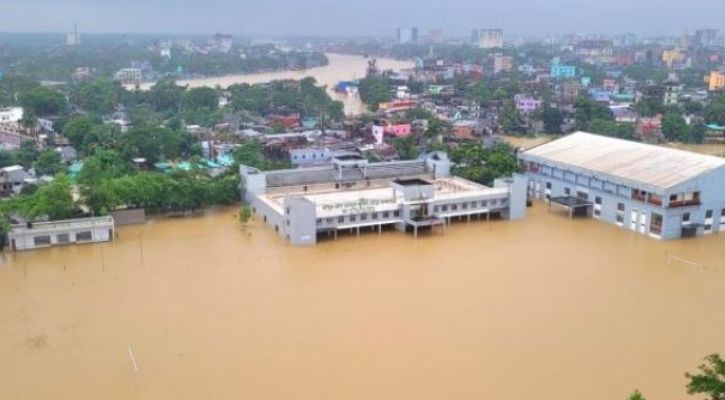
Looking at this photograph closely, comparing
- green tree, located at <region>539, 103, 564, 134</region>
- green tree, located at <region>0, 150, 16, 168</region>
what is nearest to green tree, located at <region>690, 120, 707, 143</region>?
green tree, located at <region>539, 103, 564, 134</region>

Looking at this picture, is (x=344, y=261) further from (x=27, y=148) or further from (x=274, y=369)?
(x=27, y=148)

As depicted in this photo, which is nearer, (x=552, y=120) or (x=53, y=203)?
(x=53, y=203)

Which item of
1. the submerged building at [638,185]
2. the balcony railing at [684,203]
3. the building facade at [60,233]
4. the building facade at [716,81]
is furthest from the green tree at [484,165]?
the building facade at [716,81]

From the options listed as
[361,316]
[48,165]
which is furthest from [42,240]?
[48,165]

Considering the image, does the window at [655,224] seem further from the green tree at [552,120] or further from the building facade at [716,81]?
the building facade at [716,81]

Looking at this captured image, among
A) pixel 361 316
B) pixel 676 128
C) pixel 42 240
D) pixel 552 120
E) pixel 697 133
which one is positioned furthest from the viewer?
pixel 552 120

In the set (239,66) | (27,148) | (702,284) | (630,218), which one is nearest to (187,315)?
(702,284)

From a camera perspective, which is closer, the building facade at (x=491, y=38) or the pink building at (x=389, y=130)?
the pink building at (x=389, y=130)

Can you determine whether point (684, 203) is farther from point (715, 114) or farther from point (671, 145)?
point (715, 114)

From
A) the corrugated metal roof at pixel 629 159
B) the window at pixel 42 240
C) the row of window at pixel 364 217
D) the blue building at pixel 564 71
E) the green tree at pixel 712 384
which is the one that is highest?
the blue building at pixel 564 71
